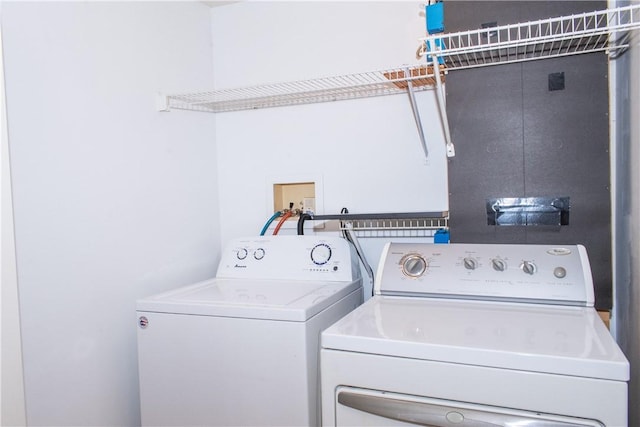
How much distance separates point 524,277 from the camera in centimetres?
135

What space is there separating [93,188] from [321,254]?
0.88 metres

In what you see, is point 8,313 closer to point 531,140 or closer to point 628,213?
point 531,140

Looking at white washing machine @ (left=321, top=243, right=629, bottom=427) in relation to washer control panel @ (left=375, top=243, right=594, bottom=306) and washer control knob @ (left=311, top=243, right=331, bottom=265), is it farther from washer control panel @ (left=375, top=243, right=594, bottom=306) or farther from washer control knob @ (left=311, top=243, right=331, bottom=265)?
washer control knob @ (left=311, top=243, right=331, bottom=265)

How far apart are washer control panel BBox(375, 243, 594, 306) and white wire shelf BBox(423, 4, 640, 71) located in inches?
24.5

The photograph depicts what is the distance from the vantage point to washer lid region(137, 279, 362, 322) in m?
1.33

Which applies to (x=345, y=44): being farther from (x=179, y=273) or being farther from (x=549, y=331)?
(x=549, y=331)

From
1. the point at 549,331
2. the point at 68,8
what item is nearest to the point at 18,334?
the point at 68,8

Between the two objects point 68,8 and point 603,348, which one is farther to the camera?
point 68,8

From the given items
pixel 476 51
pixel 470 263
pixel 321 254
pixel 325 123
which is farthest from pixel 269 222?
pixel 476 51

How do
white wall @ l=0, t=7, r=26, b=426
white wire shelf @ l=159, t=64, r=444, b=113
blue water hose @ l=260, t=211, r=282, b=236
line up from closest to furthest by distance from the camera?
1. white wall @ l=0, t=7, r=26, b=426
2. white wire shelf @ l=159, t=64, r=444, b=113
3. blue water hose @ l=260, t=211, r=282, b=236

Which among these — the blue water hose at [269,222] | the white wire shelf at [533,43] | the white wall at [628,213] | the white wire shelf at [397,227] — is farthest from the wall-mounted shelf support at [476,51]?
the blue water hose at [269,222]

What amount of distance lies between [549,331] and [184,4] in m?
2.05

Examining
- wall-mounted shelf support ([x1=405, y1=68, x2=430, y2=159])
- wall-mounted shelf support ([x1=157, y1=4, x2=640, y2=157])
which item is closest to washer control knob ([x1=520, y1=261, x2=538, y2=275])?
wall-mounted shelf support ([x1=157, y1=4, x2=640, y2=157])

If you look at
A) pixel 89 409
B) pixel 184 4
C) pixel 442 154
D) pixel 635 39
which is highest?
pixel 184 4
